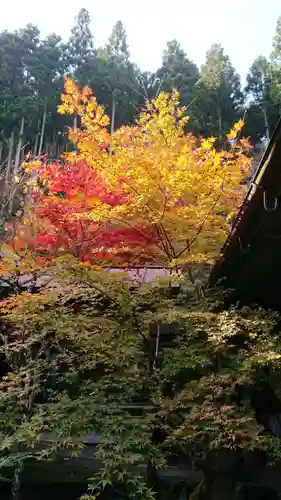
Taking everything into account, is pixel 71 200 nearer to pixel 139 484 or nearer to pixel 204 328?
pixel 204 328

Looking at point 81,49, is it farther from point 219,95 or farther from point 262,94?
point 262,94

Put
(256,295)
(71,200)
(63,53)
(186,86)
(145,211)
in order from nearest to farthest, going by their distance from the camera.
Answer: (256,295) < (145,211) < (71,200) < (186,86) < (63,53)

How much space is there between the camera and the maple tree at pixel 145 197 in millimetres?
5250

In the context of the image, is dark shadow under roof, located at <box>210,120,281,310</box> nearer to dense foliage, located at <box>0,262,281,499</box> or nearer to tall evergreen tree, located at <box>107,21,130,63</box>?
dense foliage, located at <box>0,262,281,499</box>

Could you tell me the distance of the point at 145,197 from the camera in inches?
201

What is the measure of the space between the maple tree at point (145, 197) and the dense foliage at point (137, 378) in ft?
2.88

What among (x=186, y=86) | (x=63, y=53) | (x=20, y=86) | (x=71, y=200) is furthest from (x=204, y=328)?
(x=63, y=53)

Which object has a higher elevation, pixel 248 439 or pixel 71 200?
pixel 71 200

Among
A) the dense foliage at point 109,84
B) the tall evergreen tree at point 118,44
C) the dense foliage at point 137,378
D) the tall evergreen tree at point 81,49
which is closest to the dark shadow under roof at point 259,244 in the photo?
the dense foliage at point 137,378

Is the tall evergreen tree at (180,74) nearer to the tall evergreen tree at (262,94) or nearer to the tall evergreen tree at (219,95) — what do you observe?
the tall evergreen tree at (219,95)

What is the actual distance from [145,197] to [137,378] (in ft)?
7.23

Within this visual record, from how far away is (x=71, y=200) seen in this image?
6.74 meters

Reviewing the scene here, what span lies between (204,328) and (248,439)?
3.71ft

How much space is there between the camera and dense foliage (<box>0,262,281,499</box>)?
3.74 m
